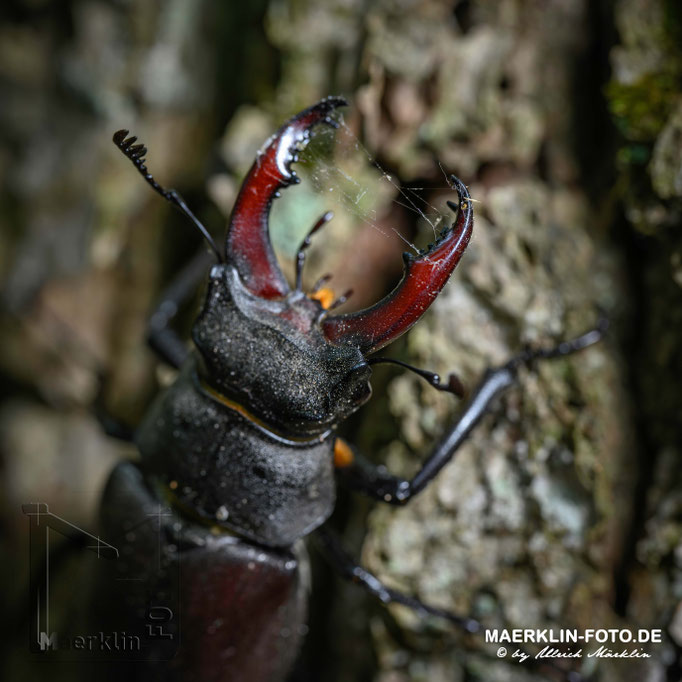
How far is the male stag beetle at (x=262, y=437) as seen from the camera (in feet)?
6.05

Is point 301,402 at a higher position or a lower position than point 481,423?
higher

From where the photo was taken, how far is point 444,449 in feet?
8.14

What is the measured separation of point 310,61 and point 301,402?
5.96 feet

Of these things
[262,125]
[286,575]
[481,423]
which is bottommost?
[286,575]

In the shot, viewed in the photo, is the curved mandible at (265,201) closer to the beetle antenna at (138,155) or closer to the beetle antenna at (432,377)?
the beetle antenna at (138,155)

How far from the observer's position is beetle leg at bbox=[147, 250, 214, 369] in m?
3.07

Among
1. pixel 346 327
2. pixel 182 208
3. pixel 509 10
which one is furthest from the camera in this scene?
pixel 509 10

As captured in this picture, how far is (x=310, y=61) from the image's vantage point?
9.80 ft

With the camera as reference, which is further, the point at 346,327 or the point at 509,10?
the point at 509,10

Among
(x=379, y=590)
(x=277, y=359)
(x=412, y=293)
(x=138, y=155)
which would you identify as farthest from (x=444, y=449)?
Answer: (x=138, y=155)

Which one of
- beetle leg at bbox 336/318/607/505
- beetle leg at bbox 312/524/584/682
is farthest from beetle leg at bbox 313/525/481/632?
beetle leg at bbox 336/318/607/505

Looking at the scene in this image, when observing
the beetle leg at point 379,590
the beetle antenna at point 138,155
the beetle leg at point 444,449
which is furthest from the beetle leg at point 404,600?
the beetle antenna at point 138,155

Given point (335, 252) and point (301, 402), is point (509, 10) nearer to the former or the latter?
point (335, 252)

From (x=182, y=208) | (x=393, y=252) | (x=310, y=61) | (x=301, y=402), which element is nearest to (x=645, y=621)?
(x=301, y=402)
